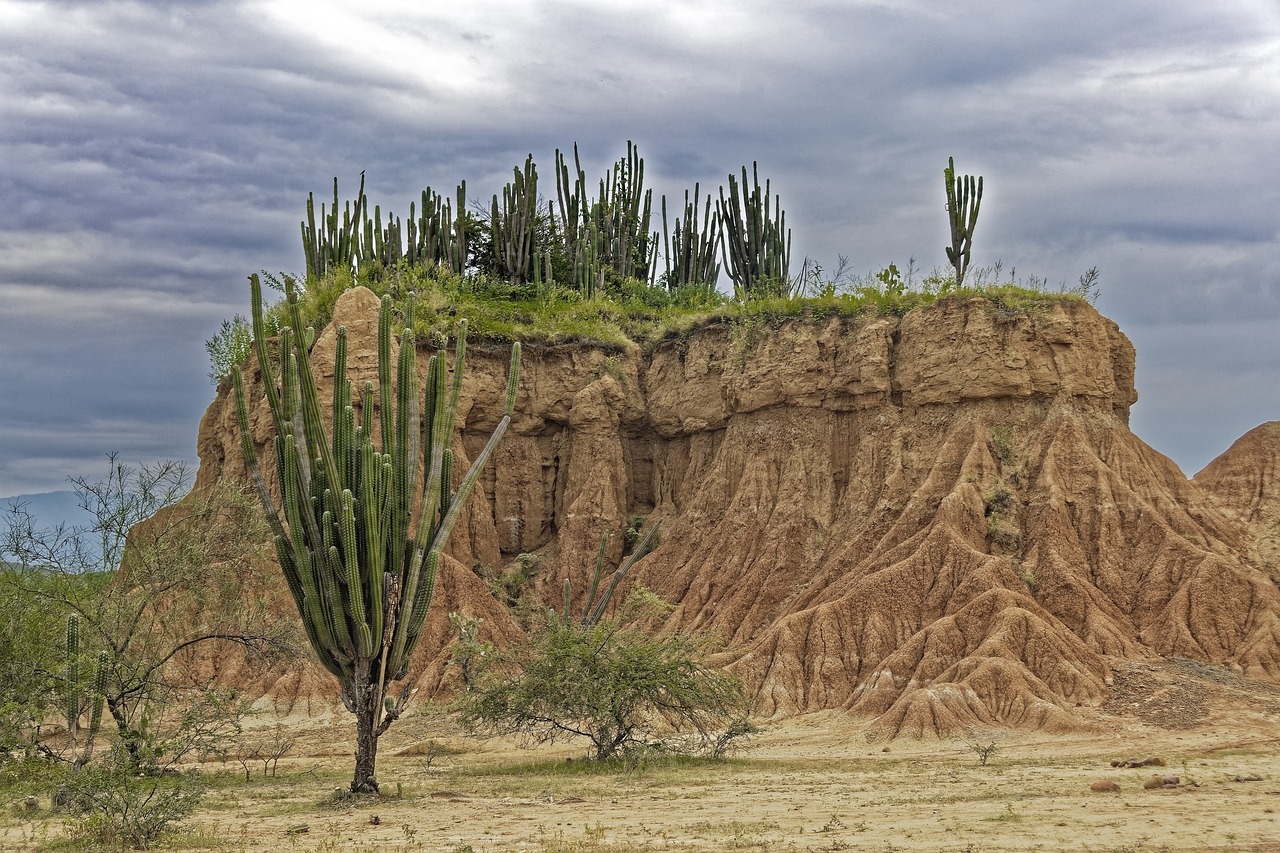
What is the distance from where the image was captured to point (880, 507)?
4028 centimetres

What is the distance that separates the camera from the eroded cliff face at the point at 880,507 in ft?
114

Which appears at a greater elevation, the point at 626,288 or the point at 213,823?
the point at 626,288

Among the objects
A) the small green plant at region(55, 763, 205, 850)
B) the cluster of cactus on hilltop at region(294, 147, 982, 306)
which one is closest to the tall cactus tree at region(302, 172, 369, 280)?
the cluster of cactus on hilltop at region(294, 147, 982, 306)

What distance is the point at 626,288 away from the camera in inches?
2162

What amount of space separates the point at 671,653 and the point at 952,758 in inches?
237

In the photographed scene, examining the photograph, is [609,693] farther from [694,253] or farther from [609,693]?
[694,253]

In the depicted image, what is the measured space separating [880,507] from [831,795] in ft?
59.6

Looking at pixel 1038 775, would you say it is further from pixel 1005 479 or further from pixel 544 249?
pixel 544 249

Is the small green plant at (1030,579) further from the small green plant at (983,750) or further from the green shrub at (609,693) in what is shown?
the green shrub at (609,693)

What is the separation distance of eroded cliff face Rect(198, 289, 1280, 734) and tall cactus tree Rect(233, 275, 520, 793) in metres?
13.6

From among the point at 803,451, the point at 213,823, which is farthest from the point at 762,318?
the point at 213,823

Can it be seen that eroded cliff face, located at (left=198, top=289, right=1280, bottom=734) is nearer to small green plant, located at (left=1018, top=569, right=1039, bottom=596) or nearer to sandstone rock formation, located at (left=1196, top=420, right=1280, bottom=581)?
small green plant, located at (left=1018, top=569, right=1039, bottom=596)

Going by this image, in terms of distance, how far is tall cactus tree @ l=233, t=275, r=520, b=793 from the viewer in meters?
22.4

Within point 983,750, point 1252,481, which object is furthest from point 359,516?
point 1252,481
